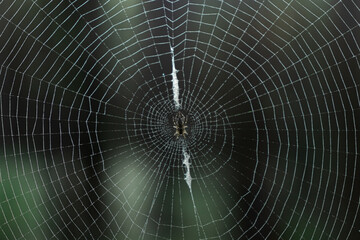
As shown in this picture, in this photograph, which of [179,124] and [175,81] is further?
[179,124]

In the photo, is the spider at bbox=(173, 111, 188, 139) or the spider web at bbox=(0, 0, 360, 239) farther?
the spider at bbox=(173, 111, 188, 139)

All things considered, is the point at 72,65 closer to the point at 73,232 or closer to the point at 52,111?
the point at 52,111

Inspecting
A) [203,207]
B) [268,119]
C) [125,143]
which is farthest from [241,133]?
[125,143]

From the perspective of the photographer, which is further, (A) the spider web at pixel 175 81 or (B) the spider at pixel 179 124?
(B) the spider at pixel 179 124

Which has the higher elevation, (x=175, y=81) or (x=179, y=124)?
(x=175, y=81)
